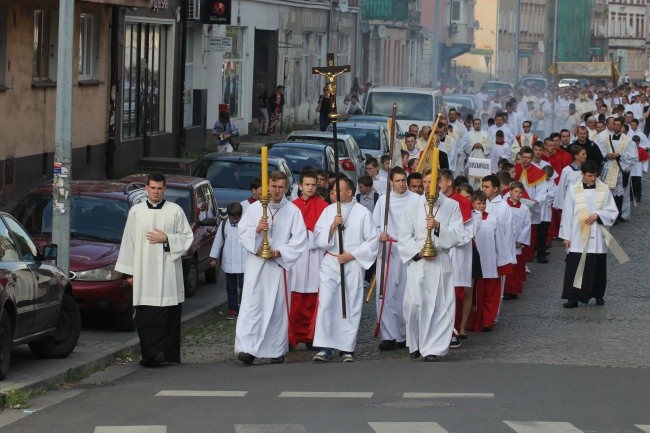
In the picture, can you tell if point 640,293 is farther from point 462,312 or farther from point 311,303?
point 311,303

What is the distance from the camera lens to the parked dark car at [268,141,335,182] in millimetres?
24234

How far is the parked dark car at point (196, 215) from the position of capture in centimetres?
1811

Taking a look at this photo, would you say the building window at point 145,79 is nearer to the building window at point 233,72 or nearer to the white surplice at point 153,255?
the building window at point 233,72

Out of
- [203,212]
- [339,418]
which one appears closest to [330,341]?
[339,418]

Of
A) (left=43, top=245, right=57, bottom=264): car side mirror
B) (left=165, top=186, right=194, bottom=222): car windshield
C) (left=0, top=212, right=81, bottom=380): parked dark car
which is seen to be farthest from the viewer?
(left=165, top=186, right=194, bottom=222): car windshield

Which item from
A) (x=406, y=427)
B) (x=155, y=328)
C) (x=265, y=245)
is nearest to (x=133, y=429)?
(x=406, y=427)

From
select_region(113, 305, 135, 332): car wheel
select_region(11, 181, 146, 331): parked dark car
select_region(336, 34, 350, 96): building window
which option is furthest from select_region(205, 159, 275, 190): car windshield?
select_region(336, 34, 350, 96): building window

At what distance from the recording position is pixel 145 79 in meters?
34.4

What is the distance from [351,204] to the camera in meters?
14.3

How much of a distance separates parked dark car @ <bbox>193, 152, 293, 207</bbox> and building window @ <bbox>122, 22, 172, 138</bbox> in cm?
1024

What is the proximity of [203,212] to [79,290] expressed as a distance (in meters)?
4.01

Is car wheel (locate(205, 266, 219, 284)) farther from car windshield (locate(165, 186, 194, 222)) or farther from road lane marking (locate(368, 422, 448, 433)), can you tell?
road lane marking (locate(368, 422, 448, 433))

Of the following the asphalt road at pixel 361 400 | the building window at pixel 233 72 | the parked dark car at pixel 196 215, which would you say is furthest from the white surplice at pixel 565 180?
the building window at pixel 233 72

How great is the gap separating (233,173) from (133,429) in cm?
1249
